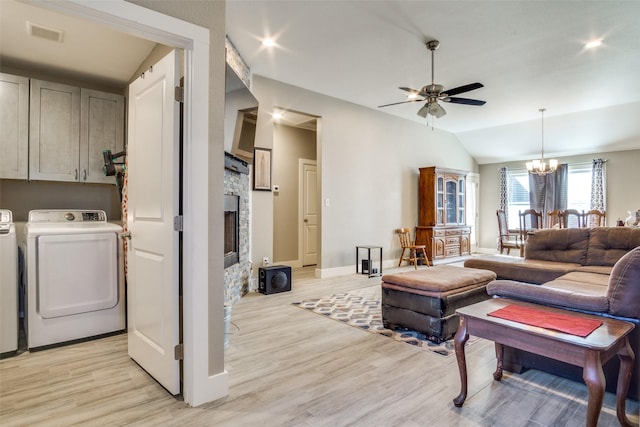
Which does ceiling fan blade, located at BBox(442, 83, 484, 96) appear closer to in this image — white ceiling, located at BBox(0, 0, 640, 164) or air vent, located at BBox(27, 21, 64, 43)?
white ceiling, located at BBox(0, 0, 640, 164)

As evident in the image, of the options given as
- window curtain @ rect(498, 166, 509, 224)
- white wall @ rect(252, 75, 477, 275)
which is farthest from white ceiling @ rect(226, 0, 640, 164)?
window curtain @ rect(498, 166, 509, 224)

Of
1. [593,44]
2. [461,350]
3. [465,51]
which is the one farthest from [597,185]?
[461,350]

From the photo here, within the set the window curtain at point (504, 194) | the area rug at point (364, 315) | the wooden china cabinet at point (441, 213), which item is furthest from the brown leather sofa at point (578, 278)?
the window curtain at point (504, 194)

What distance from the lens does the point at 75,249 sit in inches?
107

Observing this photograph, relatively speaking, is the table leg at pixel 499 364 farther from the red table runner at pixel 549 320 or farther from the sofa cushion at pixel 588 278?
the sofa cushion at pixel 588 278

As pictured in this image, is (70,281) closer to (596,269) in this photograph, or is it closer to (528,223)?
(596,269)

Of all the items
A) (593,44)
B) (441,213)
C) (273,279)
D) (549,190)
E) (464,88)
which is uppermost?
(593,44)

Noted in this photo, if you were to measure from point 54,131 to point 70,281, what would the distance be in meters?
1.51

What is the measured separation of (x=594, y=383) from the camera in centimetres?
139

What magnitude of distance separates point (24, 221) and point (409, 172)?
6055 millimetres

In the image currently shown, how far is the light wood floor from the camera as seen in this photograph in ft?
5.74

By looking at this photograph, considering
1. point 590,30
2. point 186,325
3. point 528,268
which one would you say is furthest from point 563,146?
point 186,325

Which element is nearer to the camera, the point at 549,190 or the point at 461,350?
the point at 461,350

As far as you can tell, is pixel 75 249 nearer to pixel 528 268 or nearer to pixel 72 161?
pixel 72 161
